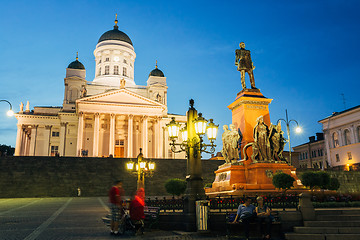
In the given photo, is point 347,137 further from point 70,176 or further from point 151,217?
point 151,217

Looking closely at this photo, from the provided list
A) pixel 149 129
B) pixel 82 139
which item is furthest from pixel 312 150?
pixel 82 139

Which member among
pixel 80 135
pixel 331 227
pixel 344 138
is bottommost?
pixel 331 227

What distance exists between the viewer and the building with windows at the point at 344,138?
58.2 meters

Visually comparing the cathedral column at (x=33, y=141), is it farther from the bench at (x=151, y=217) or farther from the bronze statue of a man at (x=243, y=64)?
the bench at (x=151, y=217)

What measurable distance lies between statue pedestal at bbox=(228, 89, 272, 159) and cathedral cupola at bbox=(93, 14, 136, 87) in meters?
56.9

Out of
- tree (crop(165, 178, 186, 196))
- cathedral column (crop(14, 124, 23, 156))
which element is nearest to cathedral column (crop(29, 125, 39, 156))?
cathedral column (crop(14, 124, 23, 156))

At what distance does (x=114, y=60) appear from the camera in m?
72.9

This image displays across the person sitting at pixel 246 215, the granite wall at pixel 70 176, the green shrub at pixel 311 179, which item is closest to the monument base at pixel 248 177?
the green shrub at pixel 311 179

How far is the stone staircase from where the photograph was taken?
8.58 metres

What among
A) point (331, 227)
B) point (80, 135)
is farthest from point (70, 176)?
point (331, 227)

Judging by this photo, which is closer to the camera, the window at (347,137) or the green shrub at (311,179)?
the green shrub at (311,179)

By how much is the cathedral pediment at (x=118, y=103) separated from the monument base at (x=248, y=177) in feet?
138

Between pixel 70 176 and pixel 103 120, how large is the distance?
2276cm

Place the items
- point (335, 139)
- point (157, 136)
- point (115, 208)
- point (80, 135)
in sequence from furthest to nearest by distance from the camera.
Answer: point (335, 139)
point (157, 136)
point (80, 135)
point (115, 208)
